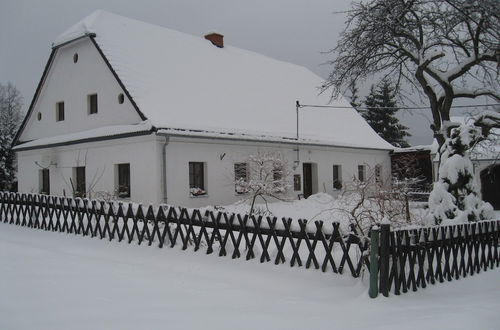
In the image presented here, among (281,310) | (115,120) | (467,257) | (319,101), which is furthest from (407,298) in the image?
(319,101)

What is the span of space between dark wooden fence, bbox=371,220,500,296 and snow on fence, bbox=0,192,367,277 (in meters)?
0.48

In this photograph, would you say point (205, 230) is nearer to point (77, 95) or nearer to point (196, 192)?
point (196, 192)

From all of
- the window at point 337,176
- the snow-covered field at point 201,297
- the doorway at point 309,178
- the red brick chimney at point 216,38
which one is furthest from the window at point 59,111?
the window at point 337,176

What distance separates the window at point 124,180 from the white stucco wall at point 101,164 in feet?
0.86

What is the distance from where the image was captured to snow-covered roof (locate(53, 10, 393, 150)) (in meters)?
17.1

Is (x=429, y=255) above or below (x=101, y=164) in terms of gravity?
below

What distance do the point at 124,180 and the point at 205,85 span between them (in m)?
5.57

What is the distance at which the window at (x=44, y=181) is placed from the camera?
824 inches

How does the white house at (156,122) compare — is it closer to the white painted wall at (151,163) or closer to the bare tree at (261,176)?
the white painted wall at (151,163)

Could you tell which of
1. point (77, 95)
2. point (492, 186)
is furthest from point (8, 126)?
point (492, 186)

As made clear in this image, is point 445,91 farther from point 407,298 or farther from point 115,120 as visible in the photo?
point 115,120

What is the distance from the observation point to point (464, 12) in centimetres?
1027

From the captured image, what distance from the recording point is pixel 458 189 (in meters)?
9.53

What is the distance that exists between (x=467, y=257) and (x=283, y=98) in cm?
1602
